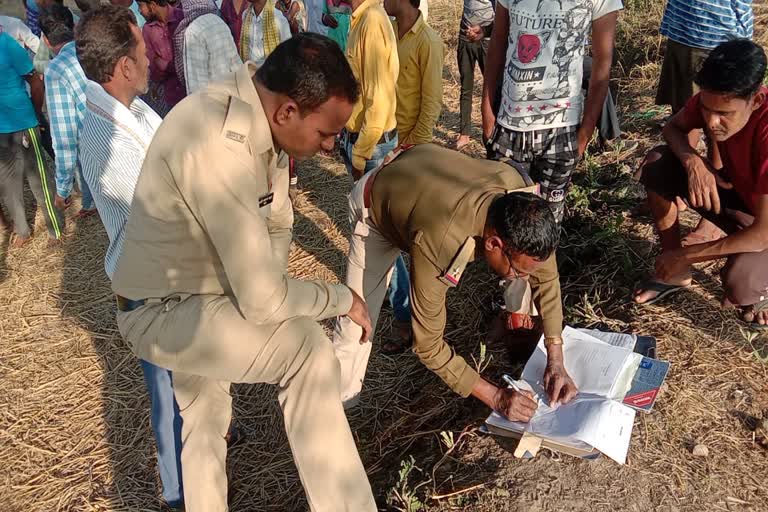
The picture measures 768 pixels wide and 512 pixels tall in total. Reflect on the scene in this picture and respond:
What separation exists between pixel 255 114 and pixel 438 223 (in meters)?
0.75

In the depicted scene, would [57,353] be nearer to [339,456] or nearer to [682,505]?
[339,456]

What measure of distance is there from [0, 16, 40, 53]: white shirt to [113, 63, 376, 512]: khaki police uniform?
4.21m

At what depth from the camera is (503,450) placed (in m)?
2.60

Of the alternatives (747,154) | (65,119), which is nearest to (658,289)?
(747,154)

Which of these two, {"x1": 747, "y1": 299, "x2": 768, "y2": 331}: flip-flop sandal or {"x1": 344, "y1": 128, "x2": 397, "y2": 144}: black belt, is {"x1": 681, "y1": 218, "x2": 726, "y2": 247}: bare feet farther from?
{"x1": 344, "y1": 128, "x2": 397, "y2": 144}: black belt

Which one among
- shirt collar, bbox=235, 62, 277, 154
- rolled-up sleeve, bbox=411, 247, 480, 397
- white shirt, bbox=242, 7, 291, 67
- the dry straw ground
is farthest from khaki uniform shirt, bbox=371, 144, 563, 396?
white shirt, bbox=242, 7, 291, 67

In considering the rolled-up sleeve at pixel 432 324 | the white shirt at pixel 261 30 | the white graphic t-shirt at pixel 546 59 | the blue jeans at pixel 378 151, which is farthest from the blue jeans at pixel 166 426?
the white shirt at pixel 261 30

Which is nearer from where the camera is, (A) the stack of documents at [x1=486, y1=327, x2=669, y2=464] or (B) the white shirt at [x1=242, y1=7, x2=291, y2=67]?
(A) the stack of documents at [x1=486, y1=327, x2=669, y2=464]

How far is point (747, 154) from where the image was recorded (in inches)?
111

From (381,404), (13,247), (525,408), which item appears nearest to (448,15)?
(13,247)

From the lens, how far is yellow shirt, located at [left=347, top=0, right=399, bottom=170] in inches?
134

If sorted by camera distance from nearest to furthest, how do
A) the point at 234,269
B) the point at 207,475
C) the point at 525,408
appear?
1. the point at 234,269
2. the point at 207,475
3. the point at 525,408

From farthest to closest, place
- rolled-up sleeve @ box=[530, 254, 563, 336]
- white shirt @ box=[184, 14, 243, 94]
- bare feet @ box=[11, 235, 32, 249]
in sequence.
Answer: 1. bare feet @ box=[11, 235, 32, 249]
2. white shirt @ box=[184, 14, 243, 94]
3. rolled-up sleeve @ box=[530, 254, 563, 336]

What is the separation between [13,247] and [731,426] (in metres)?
5.27
